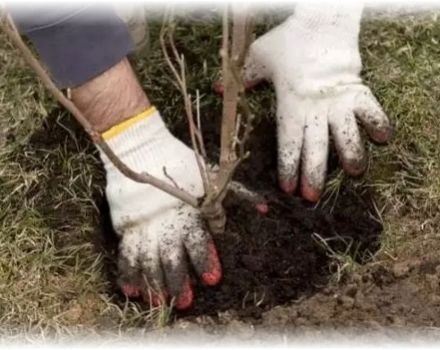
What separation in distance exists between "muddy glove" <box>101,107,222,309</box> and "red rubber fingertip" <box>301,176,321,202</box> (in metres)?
0.20

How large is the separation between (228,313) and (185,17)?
2.61ft

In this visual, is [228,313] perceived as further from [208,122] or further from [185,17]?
[185,17]

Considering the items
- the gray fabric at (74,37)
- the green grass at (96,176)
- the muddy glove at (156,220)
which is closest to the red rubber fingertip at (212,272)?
the muddy glove at (156,220)

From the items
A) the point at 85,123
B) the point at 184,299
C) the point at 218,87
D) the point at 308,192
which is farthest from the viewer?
the point at 218,87

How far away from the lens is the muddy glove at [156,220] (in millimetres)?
2174

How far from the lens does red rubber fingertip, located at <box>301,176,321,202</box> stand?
2.29 metres

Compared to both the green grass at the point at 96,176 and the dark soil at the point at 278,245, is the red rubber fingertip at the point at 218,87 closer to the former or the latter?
the green grass at the point at 96,176

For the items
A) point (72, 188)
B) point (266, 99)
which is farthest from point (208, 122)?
point (72, 188)

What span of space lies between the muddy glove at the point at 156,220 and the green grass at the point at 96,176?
0.17 ft

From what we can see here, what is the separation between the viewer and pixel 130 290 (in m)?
2.20

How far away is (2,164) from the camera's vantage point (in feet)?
7.90

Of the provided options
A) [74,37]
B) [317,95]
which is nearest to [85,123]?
[74,37]

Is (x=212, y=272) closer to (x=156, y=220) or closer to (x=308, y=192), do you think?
(x=156, y=220)

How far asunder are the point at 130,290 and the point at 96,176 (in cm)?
27
